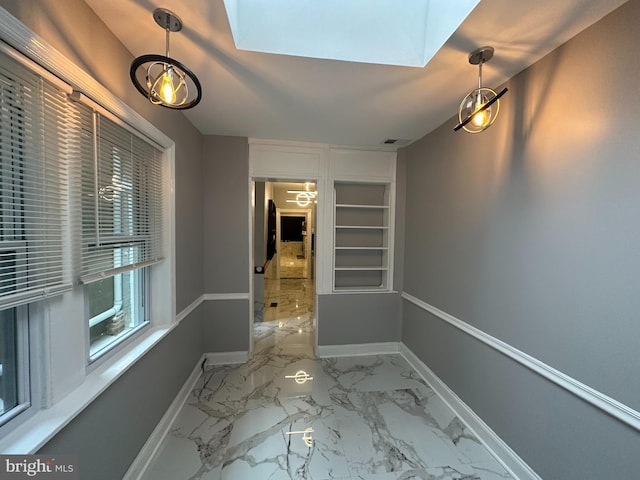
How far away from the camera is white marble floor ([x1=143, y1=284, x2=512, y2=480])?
1.64 m

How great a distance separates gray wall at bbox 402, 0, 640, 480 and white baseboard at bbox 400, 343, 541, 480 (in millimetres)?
69

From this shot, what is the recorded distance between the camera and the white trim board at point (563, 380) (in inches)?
44.0

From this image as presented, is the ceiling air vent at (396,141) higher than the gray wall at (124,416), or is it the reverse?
the ceiling air vent at (396,141)

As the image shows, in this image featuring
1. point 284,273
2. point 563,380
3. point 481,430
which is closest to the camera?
point 563,380

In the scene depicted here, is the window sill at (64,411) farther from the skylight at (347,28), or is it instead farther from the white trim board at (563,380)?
the white trim board at (563,380)

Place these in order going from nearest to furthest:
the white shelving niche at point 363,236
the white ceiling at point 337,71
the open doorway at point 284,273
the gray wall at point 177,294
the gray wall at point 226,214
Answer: the gray wall at point 177,294 < the white ceiling at point 337,71 < the gray wall at point 226,214 < the white shelving niche at point 363,236 < the open doorway at point 284,273

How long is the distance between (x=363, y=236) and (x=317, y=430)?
2.08 metres

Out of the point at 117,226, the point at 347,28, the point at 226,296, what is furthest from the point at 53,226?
the point at 226,296

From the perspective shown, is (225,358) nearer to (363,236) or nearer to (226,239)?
(226,239)

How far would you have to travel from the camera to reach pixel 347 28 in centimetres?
149

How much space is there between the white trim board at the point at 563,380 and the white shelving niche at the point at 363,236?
125cm

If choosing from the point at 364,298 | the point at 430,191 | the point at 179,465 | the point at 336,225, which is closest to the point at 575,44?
the point at 430,191

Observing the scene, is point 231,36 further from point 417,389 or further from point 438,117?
point 417,389

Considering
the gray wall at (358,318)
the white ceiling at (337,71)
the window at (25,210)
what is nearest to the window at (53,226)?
the window at (25,210)
